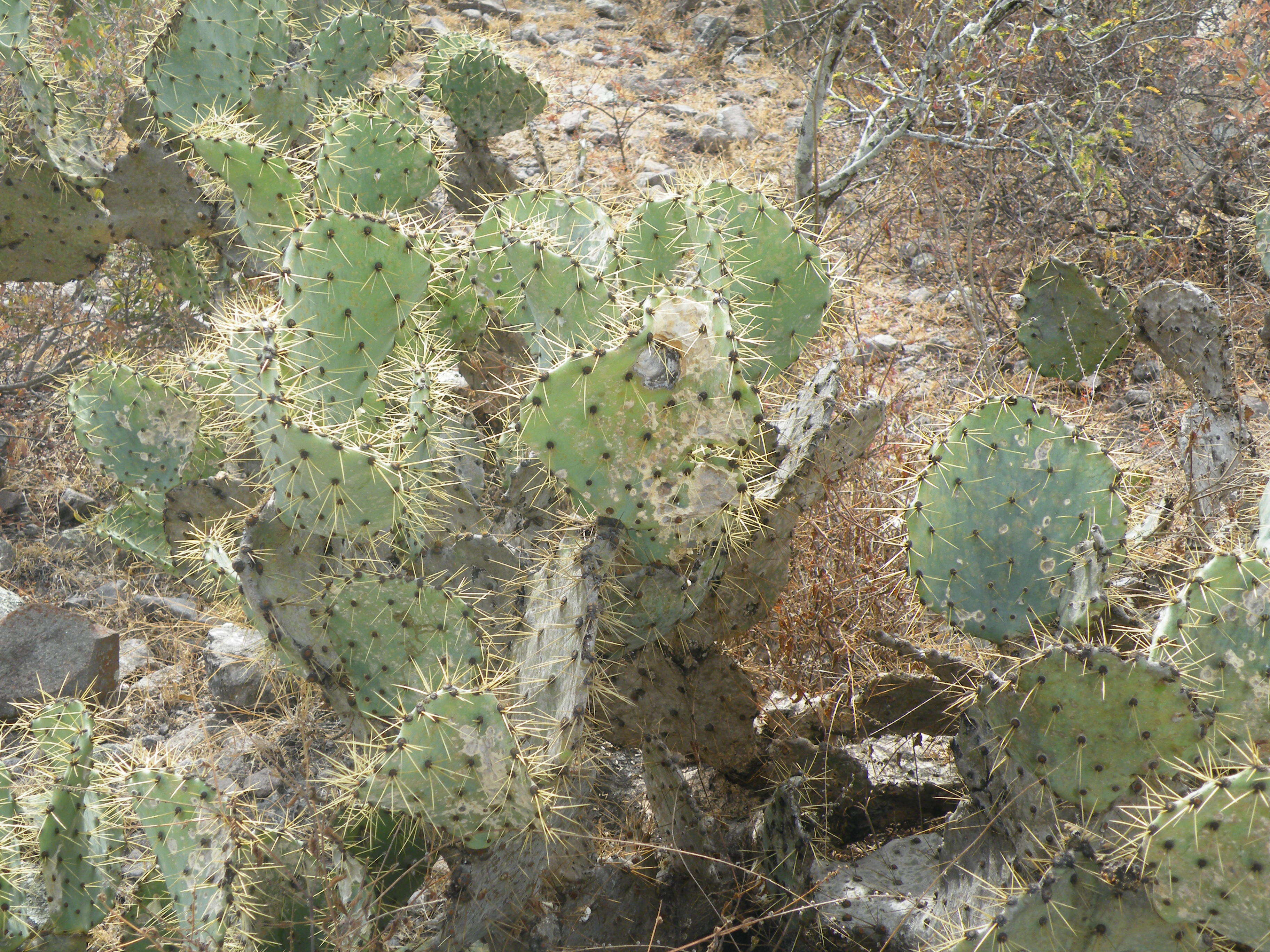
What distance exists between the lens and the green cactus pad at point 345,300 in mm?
2342

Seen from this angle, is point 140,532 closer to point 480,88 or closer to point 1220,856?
point 480,88

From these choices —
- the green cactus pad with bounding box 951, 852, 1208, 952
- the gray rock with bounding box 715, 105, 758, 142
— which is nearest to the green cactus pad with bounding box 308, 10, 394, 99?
the gray rock with bounding box 715, 105, 758, 142

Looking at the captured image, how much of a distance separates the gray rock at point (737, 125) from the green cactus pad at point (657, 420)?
19.7 feet

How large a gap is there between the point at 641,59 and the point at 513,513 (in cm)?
763

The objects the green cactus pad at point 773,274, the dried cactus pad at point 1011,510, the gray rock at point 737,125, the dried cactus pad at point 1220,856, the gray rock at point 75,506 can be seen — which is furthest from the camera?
the gray rock at point 737,125

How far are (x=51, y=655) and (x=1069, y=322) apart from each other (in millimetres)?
4308

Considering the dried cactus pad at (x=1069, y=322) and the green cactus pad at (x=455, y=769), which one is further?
the dried cactus pad at (x=1069, y=322)

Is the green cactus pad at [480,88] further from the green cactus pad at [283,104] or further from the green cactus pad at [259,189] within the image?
the green cactus pad at [259,189]

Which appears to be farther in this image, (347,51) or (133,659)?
(347,51)

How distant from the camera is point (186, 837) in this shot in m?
1.98

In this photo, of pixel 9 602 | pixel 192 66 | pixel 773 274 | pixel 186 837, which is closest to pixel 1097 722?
pixel 773 274

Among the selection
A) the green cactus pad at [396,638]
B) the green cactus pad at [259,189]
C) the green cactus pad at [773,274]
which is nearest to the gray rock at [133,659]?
the green cactus pad at [259,189]

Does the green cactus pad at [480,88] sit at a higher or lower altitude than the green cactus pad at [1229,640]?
higher

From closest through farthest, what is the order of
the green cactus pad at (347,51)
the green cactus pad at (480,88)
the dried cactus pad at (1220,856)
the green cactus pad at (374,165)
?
the dried cactus pad at (1220,856)
the green cactus pad at (374,165)
the green cactus pad at (480,88)
the green cactus pad at (347,51)
